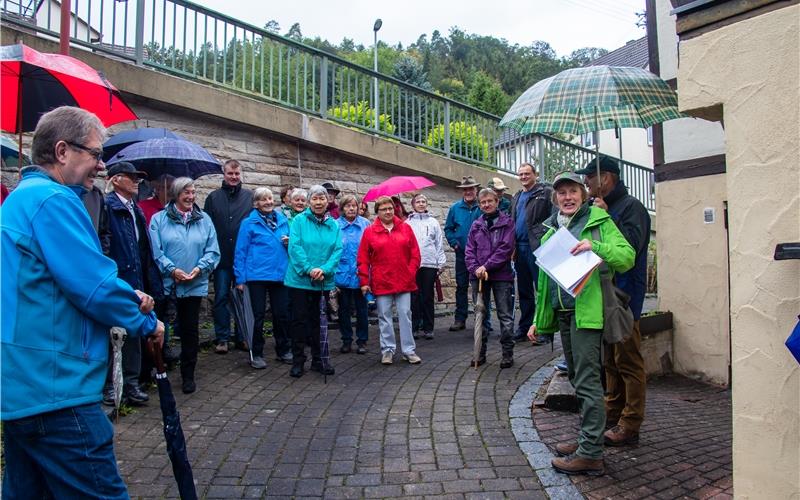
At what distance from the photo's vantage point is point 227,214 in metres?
7.57

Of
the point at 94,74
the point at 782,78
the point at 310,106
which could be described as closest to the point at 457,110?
the point at 310,106

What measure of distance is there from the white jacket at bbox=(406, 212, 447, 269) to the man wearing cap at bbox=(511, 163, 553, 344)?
1128 mm

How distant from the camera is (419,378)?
6.55 meters

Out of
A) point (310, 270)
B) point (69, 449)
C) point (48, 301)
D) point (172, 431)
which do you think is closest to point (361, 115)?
point (310, 270)

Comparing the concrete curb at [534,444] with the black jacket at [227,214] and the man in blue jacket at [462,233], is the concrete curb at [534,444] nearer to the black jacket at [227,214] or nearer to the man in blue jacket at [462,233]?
the man in blue jacket at [462,233]

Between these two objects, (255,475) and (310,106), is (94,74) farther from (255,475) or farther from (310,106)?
(310,106)

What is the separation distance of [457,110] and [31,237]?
1129 centimetres

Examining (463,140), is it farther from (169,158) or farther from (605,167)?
(605,167)

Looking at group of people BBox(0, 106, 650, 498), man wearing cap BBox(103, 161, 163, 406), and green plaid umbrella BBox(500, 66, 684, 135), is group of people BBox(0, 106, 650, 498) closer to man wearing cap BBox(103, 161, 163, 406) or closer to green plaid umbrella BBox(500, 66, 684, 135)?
man wearing cap BBox(103, 161, 163, 406)

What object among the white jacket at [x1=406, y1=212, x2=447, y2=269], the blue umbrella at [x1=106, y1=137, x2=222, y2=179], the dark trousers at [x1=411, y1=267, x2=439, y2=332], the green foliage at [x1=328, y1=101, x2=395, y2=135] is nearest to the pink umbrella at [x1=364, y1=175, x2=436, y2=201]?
the white jacket at [x1=406, y1=212, x2=447, y2=269]

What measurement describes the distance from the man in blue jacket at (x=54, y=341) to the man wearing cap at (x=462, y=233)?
7.16 m

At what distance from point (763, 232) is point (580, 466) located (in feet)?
6.11

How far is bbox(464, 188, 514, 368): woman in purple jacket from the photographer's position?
7.25m

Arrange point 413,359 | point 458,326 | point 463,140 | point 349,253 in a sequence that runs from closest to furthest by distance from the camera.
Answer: point 413,359 → point 349,253 → point 458,326 → point 463,140
